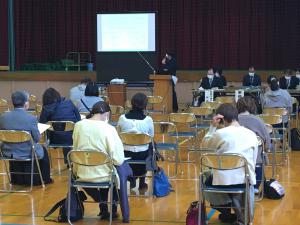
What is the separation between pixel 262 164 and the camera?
698 cm

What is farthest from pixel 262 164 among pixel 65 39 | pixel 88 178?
pixel 65 39

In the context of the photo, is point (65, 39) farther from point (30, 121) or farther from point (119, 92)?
point (30, 121)

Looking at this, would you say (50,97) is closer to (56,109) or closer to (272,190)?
(56,109)

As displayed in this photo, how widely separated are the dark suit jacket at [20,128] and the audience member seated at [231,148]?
2.71 m

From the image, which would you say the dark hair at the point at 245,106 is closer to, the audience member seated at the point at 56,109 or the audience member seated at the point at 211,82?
the audience member seated at the point at 56,109

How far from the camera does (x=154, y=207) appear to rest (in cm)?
708

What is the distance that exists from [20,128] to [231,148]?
122 inches

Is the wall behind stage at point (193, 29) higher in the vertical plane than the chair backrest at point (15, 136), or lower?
higher

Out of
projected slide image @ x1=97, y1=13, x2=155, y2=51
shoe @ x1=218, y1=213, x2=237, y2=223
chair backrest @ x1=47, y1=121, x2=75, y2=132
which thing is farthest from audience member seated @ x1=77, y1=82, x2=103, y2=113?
projected slide image @ x1=97, y1=13, x2=155, y2=51

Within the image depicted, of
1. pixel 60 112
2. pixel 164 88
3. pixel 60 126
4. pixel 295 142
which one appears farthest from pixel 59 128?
pixel 164 88

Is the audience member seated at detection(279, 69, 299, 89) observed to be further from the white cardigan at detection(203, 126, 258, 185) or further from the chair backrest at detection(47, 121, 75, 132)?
the white cardigan at detection(203, 126, 258, 185)

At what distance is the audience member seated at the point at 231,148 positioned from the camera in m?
5.84

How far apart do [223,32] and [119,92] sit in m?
5.76

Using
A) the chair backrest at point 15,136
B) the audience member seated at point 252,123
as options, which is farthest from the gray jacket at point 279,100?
the chair backrest at point 15,136
